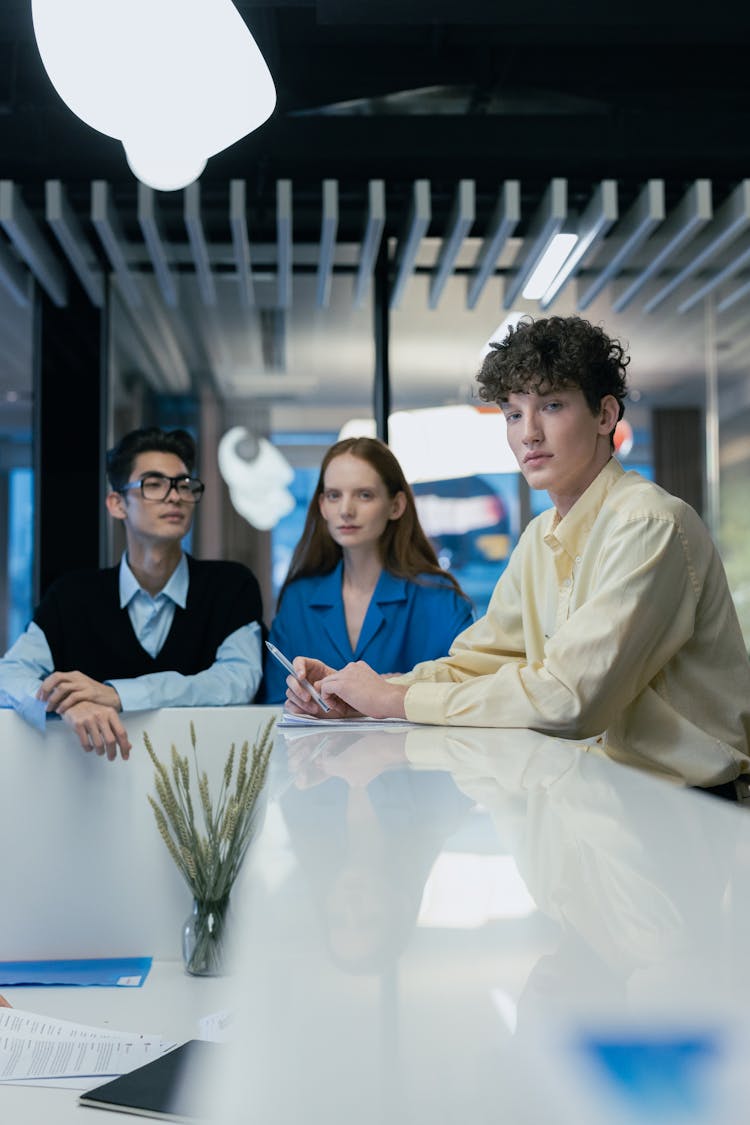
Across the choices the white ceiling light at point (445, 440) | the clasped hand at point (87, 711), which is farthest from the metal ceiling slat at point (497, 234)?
the clasped hand at point (87, 711)

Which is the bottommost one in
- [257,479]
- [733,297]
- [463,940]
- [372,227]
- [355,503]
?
[463,940]

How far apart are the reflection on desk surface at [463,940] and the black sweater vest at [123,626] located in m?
2.29

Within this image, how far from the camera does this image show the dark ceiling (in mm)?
4258

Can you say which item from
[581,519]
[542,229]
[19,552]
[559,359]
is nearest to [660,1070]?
[581,519]

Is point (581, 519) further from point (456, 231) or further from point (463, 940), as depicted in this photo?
point (456, 231)

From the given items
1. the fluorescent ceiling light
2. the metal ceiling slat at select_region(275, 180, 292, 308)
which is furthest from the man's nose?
the fluorescent ceiling light

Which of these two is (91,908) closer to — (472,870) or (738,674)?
(738,674)

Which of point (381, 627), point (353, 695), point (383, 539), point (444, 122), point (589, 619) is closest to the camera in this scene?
point (589, 619)

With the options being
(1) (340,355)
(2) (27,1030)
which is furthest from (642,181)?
(2) (27,1030)

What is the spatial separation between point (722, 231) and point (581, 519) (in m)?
3.19

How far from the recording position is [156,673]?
2.96 m

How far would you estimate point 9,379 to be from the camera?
5.69 meters

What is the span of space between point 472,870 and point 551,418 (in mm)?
1487

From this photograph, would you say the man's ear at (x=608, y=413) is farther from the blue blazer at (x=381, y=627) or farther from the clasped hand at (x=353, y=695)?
the blue blazer at (x=381, y=627)
